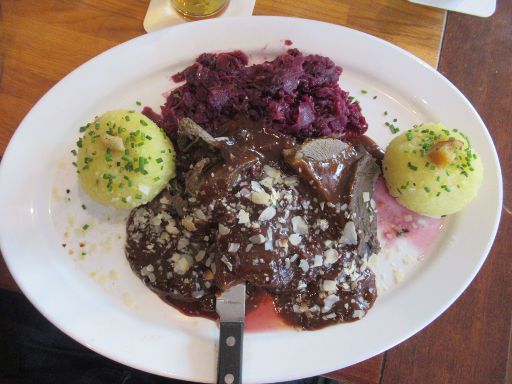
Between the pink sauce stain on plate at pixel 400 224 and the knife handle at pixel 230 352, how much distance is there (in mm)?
769

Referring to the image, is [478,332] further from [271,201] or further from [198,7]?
[198,7]

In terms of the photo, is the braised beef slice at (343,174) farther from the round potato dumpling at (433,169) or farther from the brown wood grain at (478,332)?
the brown wood grain at (478,332)

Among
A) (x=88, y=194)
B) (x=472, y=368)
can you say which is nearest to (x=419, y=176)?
(x=472, y=368)

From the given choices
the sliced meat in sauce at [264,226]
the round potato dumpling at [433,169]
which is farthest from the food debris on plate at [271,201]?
the round potato dumpling at [433,169]

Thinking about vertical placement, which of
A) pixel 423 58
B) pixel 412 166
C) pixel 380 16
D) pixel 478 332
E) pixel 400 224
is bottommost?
pixel 478 332

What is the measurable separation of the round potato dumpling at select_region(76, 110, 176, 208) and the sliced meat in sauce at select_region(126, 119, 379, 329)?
11 centimetres

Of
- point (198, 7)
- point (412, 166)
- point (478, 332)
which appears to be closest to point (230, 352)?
point (412, 166)

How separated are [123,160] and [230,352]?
897 millimetres

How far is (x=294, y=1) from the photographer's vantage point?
7.59 ft

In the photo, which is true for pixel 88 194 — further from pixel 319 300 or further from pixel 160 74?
pixel 319 300

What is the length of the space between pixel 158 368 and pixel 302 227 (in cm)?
85

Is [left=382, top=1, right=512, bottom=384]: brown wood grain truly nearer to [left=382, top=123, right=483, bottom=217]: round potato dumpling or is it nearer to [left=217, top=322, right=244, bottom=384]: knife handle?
[left=382, top=123, right=483, bottom=217]: round potato dumpling

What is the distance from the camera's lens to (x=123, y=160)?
176 cm

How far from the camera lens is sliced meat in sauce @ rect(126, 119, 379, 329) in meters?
1.72
